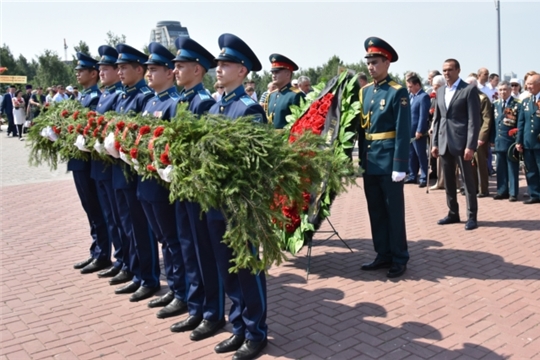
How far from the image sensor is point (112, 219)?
5.75 m

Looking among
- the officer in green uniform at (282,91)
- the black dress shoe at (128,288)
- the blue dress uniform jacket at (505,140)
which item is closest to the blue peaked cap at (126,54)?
the officer in green uniform at (282,91)

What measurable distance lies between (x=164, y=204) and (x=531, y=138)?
21.0 feet

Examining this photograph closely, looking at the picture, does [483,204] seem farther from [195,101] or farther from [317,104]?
[195,101]

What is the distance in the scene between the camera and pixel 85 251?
6.88 metres

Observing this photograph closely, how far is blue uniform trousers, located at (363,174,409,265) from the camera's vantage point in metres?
5.45

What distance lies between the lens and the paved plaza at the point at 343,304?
395 centimetres

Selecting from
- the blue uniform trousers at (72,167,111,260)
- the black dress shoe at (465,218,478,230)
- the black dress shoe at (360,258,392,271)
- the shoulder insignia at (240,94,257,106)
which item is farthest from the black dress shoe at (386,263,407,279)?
the blue uniform trousers at (72,167,111,260)

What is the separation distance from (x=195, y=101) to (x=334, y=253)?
2853 mm

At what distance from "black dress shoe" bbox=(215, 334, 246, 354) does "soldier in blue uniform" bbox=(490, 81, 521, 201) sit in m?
6.63

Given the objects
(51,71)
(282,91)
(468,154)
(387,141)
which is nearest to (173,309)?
(387,141)

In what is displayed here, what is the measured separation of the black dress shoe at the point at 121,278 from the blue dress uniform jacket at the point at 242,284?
1.95 m

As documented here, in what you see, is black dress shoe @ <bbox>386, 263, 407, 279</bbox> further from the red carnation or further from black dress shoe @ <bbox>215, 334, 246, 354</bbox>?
the red carnation

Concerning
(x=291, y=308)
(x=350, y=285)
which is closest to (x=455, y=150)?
(x=350, y=285)

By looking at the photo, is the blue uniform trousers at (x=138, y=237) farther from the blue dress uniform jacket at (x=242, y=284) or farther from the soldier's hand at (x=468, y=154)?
the soldier's hand at (x=468, y=154)
